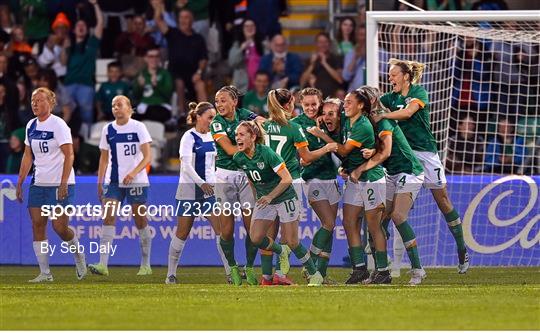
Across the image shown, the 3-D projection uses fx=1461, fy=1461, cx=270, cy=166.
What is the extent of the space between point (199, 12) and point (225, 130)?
9.03m

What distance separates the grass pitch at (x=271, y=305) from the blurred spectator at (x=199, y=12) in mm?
8252

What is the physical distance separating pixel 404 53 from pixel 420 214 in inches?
90.3

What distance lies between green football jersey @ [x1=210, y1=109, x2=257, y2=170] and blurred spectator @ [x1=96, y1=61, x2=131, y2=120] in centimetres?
793

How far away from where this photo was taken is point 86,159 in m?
21.5

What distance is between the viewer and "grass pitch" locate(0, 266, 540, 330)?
34.8 ft

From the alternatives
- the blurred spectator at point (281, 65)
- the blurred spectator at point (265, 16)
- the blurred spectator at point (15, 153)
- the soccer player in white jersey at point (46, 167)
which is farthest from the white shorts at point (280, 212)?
the blurred spectator at point (265, 16)

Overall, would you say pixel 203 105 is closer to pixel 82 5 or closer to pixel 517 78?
pixel 517 78

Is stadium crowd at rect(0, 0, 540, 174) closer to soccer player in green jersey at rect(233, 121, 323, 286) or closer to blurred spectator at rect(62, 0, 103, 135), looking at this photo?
blurred spectator at rect(62, 0, 103, 135)

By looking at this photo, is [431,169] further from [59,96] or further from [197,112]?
[59,96]

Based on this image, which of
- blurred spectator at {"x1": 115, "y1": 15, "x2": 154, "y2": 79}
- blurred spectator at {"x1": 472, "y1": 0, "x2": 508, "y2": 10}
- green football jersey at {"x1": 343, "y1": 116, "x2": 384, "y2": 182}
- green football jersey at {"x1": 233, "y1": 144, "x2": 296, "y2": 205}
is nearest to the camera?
green football jersey at {"x1": 233, "y1": 144, "x2": 296, "y2": 205}

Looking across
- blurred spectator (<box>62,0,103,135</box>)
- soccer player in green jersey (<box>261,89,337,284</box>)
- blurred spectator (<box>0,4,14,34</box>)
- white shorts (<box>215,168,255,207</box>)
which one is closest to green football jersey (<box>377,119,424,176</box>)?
soccer player in green jersey (<box>261,89,337,284</box>)

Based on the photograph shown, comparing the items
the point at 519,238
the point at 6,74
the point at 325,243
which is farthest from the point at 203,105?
the point at 6,74

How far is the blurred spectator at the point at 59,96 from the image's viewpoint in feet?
73.3

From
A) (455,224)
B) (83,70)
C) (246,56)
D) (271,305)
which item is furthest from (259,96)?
(271,305)
